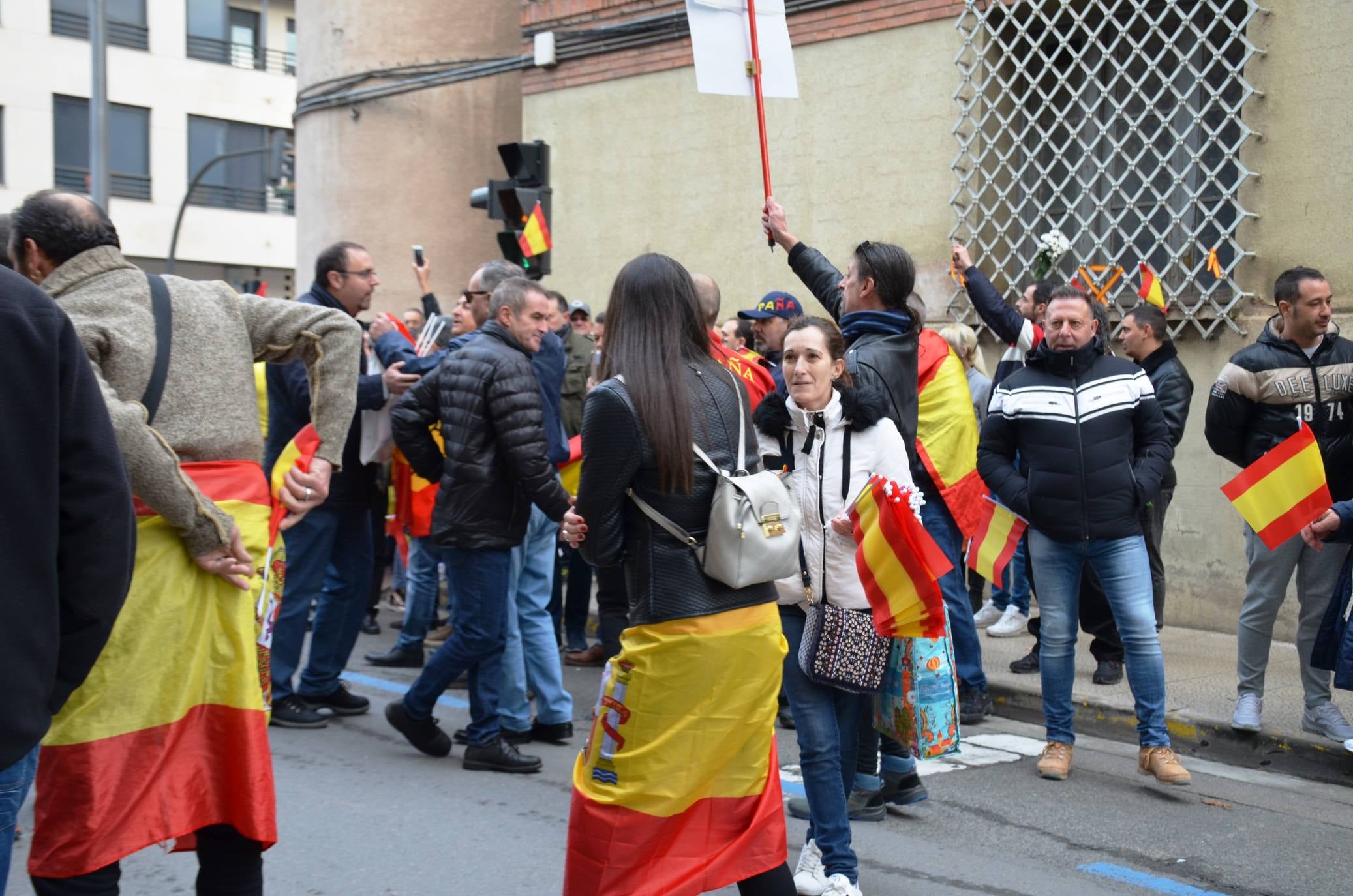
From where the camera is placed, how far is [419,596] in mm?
8250

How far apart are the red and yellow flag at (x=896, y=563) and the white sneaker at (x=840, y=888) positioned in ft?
2.43

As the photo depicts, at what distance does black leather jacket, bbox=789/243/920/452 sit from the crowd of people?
19 millimetres

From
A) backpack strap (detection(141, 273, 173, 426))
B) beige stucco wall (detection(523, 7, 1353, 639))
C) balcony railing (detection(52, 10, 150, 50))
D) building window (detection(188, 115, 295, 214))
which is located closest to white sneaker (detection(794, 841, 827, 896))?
backpack strap (detection(141, 273, 173, 426))

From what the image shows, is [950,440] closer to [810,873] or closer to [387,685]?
[810,873]

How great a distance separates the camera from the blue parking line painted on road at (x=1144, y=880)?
446 centimetres

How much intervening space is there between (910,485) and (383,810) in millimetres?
2449

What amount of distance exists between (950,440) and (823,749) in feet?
9.08

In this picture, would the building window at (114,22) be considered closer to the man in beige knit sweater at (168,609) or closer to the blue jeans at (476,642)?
the blue jeans at (476,642)

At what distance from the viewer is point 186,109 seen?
37.2 meters

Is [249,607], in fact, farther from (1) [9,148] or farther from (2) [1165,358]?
(1) [9,148]

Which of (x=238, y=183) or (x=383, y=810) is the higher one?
(x=238, y=183)

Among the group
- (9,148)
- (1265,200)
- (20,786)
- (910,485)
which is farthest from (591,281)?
(9,148)

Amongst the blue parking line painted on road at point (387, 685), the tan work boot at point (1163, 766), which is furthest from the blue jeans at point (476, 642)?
the tan work boot at point (1163, 766)

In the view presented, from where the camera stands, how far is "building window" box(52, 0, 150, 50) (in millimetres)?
35469
